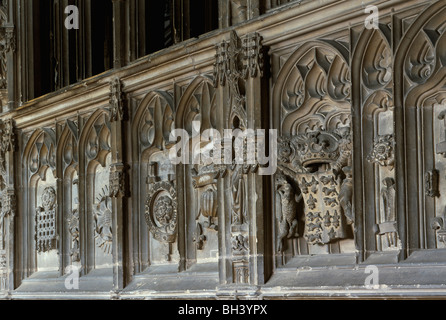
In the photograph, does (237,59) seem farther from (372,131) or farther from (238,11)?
(372,131)

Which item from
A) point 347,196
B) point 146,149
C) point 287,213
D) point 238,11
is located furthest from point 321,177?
point 146,149

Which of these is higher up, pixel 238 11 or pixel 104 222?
pixel 238 11

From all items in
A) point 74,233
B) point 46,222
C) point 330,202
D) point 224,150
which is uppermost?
point 224,150

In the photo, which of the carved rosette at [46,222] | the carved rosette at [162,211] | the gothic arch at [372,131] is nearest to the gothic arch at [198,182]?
the carved rosette at [162,211]

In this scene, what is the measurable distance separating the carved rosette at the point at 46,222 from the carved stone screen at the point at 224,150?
0.11 feet

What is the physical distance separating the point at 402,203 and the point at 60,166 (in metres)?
6.32

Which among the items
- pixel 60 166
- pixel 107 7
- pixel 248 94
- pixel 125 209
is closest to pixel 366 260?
pixel 248 94

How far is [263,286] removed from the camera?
35.5ft

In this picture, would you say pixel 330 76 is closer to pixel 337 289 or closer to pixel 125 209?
pixel 337 289

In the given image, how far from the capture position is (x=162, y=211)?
41.5 ft

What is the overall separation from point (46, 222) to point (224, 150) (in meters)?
4.47

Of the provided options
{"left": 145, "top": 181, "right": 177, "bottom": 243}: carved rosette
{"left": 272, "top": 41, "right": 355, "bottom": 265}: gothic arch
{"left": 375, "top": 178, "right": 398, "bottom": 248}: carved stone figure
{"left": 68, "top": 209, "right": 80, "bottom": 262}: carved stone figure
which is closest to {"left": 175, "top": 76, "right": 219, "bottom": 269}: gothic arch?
{"left": 145, "top": 181, "right": 177, "bottom": 243}: carved rosette

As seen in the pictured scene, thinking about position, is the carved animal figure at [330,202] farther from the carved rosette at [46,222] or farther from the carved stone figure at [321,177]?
the carved rosette at [46,222]

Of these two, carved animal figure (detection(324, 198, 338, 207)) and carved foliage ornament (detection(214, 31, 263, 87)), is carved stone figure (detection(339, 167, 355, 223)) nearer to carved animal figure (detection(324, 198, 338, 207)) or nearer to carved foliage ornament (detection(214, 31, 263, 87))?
carved animal figure (detection(324, 198, 338, 207))
